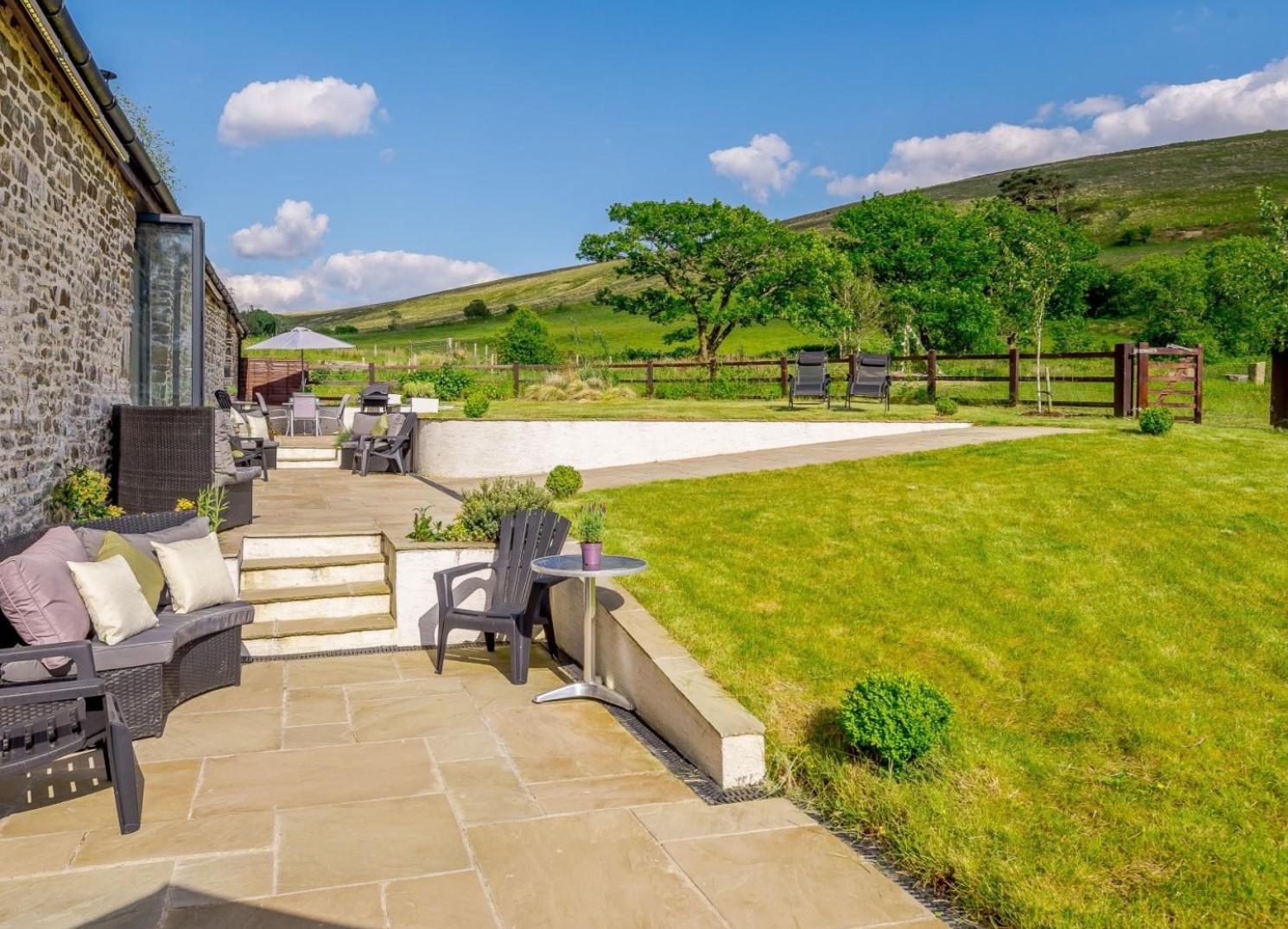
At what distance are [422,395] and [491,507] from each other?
14.5m

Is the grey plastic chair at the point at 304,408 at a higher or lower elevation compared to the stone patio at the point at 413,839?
higher

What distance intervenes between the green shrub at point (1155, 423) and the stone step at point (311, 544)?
30.1 ft

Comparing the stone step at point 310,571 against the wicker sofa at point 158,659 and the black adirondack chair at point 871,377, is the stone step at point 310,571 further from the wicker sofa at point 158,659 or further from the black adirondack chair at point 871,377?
the black adirondack chair at point 871,377

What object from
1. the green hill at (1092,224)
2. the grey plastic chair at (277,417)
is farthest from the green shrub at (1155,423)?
the green hill at (1092,224)

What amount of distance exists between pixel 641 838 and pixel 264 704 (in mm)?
2379

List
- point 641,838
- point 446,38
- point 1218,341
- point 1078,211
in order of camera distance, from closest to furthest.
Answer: point 641,838
point 446,38
point 1218,341
point 1078,211

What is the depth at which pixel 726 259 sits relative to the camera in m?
30.7

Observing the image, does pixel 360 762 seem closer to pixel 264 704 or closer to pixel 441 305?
pixel 264 704

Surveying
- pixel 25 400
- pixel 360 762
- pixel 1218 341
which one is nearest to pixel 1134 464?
pixel 360 762

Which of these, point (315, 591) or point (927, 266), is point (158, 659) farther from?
point (927, 266)

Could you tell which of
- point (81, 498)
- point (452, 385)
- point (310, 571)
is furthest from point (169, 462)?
point (452, 385)

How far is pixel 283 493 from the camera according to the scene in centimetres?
947

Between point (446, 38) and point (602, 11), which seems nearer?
point (446, 38)

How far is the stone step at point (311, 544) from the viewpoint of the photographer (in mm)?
6422
